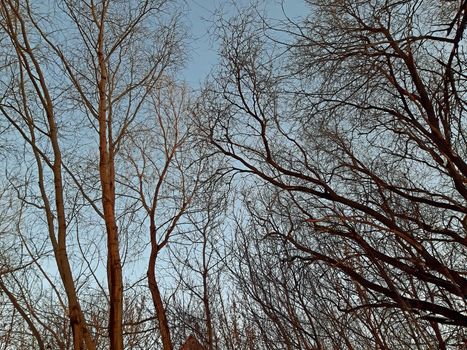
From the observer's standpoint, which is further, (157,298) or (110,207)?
(157,298)

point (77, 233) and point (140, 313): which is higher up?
point (140, 313)

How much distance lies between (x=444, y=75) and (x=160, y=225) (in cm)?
458

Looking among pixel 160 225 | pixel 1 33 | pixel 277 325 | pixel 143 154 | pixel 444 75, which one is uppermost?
pixel 143 154

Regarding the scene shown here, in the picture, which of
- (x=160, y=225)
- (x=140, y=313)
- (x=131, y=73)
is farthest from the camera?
(x=140, y=313)

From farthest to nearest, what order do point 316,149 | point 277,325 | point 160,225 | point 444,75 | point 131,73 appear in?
point 160,225, point 131,73, point 316,149, point 277,325, point 444,75

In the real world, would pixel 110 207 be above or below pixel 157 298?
below

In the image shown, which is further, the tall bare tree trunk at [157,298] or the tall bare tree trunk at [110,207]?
the tall bare tree trunk at [157,298]

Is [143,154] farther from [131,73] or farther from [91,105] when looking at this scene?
[91,105]

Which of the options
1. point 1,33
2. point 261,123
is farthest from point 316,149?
point 1,33

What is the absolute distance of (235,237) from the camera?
6152mm

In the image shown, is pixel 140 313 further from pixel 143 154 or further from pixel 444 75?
pixel 444 75

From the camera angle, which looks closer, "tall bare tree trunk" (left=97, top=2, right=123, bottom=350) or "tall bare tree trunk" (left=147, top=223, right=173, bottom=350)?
"tall bare tree trunk" (left=97, top=2, right=123, bottom=350)

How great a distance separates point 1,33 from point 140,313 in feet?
23.8

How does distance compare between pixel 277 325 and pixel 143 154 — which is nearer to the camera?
pixel 277 325
